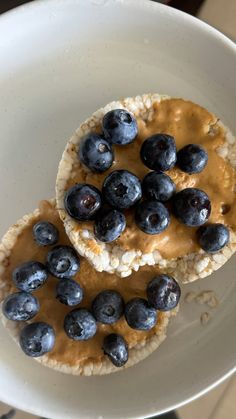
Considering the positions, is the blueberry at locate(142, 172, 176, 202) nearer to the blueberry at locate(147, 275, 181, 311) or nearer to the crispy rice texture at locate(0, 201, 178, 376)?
the blueberry at locate(147, 275, 181, 311)

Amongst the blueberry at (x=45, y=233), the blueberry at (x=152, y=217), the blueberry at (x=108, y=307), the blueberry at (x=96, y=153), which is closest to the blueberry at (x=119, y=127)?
the blueberry at (x=96, y=153)

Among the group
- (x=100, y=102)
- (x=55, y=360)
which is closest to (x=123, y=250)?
(x=55, y=360)

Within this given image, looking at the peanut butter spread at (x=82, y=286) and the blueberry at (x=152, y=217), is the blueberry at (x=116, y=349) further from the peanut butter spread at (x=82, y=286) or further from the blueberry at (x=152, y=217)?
the blueberry at (x=152, y=217)

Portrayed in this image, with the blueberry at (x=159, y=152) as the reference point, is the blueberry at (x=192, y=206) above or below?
below

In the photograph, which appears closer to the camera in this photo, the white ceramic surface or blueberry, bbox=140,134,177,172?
blueberry, bbox=140,134,177,172

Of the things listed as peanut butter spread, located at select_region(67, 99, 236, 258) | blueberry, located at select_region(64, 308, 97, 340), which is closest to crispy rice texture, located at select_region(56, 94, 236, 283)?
peanut butter spread, located at select_region(67, 99, 236, 258)

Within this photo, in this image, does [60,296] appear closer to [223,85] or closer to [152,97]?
[152,97]
